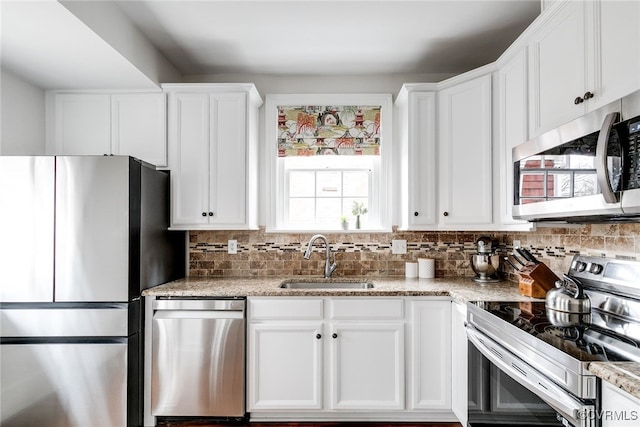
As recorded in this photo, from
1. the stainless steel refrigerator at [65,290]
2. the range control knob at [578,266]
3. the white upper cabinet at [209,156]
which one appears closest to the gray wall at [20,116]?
the stainless steel refrigerator at [65,290]

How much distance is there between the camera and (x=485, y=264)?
2.63m

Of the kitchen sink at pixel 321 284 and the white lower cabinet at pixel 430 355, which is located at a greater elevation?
the kitchen sink at pixel 321 284

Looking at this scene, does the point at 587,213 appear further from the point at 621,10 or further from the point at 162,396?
the point at 162,396

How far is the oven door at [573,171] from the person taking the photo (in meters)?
1.20

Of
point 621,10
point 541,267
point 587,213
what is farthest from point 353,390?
point 621,10

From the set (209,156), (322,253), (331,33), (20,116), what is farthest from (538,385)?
(20,116)

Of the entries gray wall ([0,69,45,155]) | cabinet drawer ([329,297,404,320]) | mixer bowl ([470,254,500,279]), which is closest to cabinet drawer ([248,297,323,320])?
cabinet drawer ([329,297,404,320])

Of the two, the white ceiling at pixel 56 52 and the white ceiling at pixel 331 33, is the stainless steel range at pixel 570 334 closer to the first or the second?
the white ceiling at pixel 331 33

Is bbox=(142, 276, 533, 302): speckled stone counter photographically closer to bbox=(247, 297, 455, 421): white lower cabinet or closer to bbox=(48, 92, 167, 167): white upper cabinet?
bbox=(247, 297, 455, 421): white lower cabinet

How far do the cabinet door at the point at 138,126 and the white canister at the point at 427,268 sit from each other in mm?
1964

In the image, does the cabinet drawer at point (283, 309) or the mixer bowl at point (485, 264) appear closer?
the cabinet drawer at point (283, 309)

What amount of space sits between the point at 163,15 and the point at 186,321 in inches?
69.5

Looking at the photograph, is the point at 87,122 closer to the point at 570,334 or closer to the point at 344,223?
the point at 344,223

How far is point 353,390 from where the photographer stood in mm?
2324
